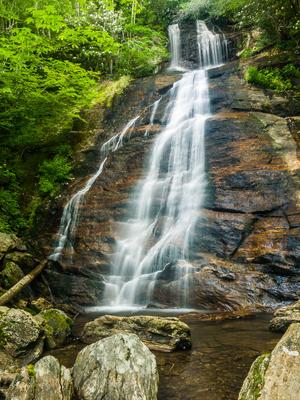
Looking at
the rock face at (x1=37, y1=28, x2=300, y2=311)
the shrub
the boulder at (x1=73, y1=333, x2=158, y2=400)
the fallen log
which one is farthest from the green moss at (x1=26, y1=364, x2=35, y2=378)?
the shrub

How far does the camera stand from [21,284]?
8742 mm

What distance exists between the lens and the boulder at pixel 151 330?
5586 millimetres

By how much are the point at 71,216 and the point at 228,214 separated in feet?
16.6

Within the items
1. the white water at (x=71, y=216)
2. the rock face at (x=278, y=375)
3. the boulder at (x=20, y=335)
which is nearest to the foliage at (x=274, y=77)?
the white water at (x=71, y=216)

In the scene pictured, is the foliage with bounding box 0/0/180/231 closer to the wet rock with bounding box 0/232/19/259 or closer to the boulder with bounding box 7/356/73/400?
the wet rock with bounding box 0/232/19/259

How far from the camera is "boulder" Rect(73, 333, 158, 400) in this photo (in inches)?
148

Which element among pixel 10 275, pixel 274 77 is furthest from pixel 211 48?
pixel 10 275

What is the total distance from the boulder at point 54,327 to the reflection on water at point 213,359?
248 millimetres

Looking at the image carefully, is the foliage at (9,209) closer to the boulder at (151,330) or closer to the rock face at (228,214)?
the rock face at (228,214)

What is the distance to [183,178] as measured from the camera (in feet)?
37.0

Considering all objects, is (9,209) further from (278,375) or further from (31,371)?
(278,375)

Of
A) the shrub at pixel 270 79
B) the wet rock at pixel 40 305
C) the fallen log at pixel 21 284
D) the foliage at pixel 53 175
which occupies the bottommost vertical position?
the wet rock at pixel 40 305

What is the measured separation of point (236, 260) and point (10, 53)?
7398 mm

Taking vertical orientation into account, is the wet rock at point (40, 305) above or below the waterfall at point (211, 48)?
below
